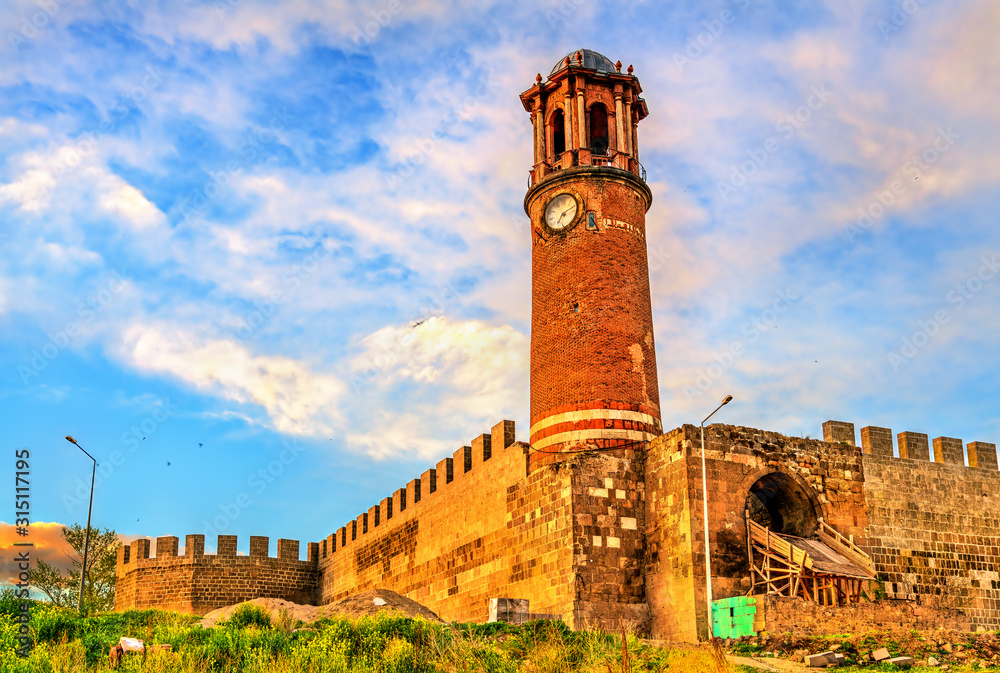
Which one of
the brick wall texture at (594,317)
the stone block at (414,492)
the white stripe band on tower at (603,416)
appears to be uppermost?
the brick wall texture at (594,317)

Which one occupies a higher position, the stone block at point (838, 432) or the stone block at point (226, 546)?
the stone block at point (838, 432)

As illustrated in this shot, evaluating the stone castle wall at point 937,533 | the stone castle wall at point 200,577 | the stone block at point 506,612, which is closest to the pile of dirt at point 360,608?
the stone block at point 506,612

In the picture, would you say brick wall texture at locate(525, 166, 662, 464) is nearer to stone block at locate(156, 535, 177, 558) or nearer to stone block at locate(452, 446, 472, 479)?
stone block at locate(452, 446, 472, 479)

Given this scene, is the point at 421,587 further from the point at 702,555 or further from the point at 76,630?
the point at 76,630

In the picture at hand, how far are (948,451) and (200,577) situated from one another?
31.9 metres

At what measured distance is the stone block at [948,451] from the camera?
28.5 m

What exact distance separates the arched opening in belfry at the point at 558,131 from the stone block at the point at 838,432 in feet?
39.9

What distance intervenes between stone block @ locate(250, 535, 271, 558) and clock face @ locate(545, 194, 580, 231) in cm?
2414

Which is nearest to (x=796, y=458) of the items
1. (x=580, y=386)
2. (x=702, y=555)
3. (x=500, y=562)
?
(x=702, y=555)

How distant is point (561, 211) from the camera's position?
29734 millimetres

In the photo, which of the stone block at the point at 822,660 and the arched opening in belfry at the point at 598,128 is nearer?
the stone block at the point at 822,660

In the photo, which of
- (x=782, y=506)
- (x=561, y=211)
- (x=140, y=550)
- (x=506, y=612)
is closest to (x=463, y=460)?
(x=561, y=211)

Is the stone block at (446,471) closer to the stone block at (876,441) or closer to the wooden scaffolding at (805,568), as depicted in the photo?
the wooden scaffolding at (805,568)

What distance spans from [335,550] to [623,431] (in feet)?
75.0
